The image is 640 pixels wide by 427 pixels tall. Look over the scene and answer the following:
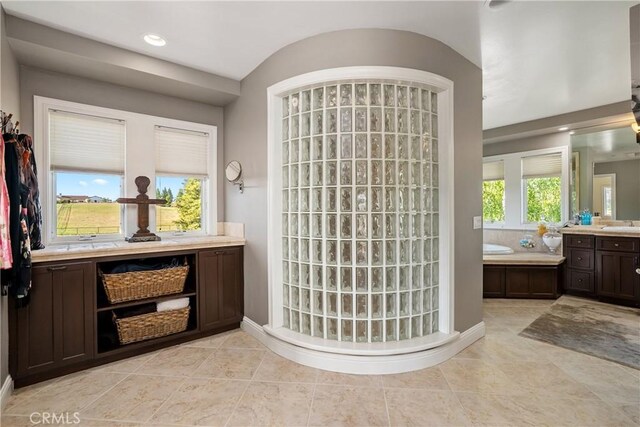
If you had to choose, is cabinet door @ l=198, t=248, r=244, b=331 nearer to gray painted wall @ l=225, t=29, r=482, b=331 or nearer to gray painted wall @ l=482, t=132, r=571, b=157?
gray painted wall @ l=225, t=29, r=482, b=331

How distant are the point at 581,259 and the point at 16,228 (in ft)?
19.7

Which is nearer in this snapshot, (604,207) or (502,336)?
(502,336)

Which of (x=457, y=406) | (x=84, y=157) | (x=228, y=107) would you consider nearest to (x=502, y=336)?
(x=457, y=406)

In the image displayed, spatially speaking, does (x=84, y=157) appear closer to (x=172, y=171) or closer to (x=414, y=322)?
(x=172, y=171)

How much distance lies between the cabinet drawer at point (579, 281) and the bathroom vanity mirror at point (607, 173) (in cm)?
99

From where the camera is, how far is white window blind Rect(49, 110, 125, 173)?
2594 mm

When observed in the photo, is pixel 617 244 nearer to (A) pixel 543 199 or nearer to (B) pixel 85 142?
(A) pixel 543 199

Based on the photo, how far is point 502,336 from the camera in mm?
2854

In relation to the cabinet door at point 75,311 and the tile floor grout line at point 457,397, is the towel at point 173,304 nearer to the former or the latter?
the cabinet door at point 75,311

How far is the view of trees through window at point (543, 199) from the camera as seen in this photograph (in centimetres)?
463

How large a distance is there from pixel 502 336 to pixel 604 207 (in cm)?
309

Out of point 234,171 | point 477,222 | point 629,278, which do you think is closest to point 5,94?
point 234,171

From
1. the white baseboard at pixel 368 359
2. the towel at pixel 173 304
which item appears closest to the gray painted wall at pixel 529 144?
the white baseboard at pixel 368 359

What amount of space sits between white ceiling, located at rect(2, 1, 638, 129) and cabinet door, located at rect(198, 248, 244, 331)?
1866mm
